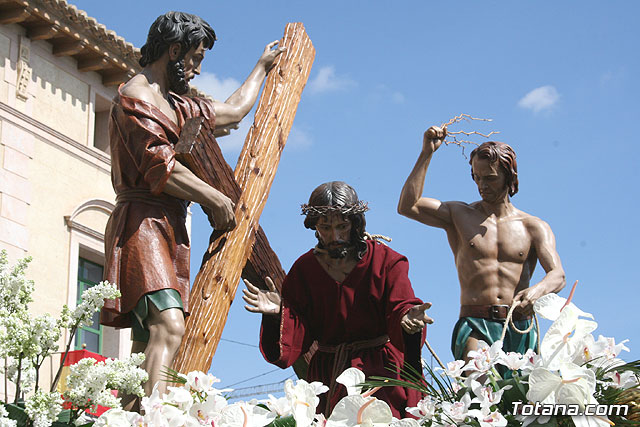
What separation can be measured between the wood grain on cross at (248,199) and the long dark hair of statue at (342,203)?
0.47 metres

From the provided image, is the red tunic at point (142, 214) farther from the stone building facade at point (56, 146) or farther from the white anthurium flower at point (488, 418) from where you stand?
the stone building facade at point (56, 146)

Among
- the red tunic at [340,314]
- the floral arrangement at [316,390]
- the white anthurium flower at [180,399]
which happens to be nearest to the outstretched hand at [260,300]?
the red tunic at [340,314]

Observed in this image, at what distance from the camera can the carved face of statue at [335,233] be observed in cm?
507

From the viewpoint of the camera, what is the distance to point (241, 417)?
2551 millimetres

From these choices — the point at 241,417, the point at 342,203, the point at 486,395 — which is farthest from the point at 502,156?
the point at 241,417

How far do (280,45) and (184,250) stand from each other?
6.49ft

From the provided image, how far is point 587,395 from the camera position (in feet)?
8.30

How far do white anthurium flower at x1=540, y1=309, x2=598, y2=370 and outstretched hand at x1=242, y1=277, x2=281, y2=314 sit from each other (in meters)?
2.52

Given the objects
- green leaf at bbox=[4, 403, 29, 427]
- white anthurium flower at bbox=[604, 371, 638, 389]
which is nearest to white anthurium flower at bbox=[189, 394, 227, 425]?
green leaf at bbox=[4, 403, 29, 427]

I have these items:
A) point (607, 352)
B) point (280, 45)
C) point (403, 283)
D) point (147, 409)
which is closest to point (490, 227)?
point (403, 283)

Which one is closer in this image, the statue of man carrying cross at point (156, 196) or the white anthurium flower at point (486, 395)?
the white anthurium flower at point (486, 395)

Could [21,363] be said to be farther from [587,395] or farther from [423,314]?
[423,314]

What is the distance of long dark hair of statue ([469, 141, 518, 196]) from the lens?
5.89 meters

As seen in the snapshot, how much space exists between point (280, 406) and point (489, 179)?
3534mm
